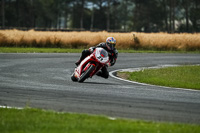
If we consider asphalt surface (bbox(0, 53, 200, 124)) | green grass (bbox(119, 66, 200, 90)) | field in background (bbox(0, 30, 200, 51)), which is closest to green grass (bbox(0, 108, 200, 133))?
asphalt surface (bbox(0, 53, 200, 124))

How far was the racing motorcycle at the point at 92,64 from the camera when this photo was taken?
12.7 meters

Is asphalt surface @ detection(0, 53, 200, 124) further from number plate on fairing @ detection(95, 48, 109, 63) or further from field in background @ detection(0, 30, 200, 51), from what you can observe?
field in background @ detection(0, 30, 200, 51)

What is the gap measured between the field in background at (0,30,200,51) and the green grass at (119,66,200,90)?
14.2 meters

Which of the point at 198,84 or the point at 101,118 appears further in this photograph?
the point at 198,84

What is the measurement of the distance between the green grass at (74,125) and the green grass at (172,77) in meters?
6.11

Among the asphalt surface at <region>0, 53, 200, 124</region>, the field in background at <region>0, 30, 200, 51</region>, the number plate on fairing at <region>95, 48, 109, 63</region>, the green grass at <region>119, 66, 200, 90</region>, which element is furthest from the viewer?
the field in background at <region>0, 30, 200, 51</region>

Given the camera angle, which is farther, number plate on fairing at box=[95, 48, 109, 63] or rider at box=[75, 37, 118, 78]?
rider at box=[75, 37, 118, 78]

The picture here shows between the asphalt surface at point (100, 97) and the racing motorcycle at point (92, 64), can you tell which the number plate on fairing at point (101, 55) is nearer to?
the racing motorcycle at point (92, 64)

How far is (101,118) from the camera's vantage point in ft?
24.0

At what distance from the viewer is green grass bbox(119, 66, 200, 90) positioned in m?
13.4

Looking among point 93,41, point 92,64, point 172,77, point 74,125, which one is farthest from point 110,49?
point 93,41

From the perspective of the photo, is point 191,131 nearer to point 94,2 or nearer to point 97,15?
point 97,15

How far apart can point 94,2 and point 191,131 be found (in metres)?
94.3

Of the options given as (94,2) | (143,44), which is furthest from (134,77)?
(94,2)
